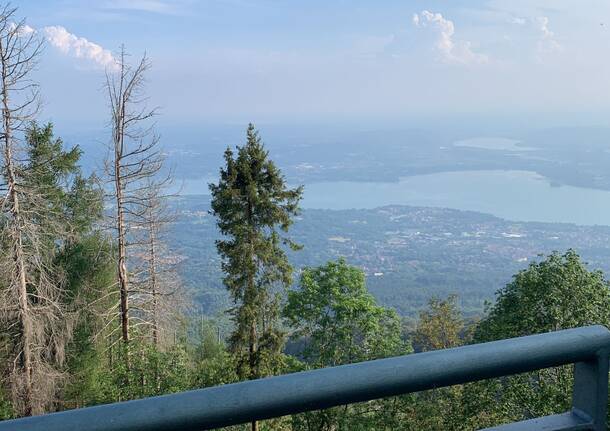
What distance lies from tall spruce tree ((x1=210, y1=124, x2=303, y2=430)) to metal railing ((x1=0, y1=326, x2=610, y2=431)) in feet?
58.3

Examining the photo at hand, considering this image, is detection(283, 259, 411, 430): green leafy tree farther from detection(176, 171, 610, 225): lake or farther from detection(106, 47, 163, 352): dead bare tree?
detection(176, 171, 610, 225): lake

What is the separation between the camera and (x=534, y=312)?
1669 cm

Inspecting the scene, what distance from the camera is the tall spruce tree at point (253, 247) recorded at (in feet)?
62.4

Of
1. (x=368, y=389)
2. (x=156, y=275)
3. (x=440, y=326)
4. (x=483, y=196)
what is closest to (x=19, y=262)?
(x=156, y=275)

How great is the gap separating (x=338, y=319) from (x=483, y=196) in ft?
535

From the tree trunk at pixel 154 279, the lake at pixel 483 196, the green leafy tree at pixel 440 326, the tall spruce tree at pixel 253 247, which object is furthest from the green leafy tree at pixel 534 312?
the lake at pixel 483 196

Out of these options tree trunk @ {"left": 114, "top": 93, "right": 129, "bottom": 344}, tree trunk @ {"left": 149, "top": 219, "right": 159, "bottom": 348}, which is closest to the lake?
tree trunk @ {"left": 149, "top": 219, "right": 159, "bottom": 348}

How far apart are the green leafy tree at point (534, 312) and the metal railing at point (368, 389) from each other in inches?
516

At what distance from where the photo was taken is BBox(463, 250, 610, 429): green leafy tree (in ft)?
45.4

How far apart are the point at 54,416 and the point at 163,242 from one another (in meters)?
22.6

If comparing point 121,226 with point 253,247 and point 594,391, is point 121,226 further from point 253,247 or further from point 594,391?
point 594,391

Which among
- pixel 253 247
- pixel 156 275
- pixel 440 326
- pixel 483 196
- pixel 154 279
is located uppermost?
pixel 253 247

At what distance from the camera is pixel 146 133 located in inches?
691

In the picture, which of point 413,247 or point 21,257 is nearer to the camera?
point 21,257
